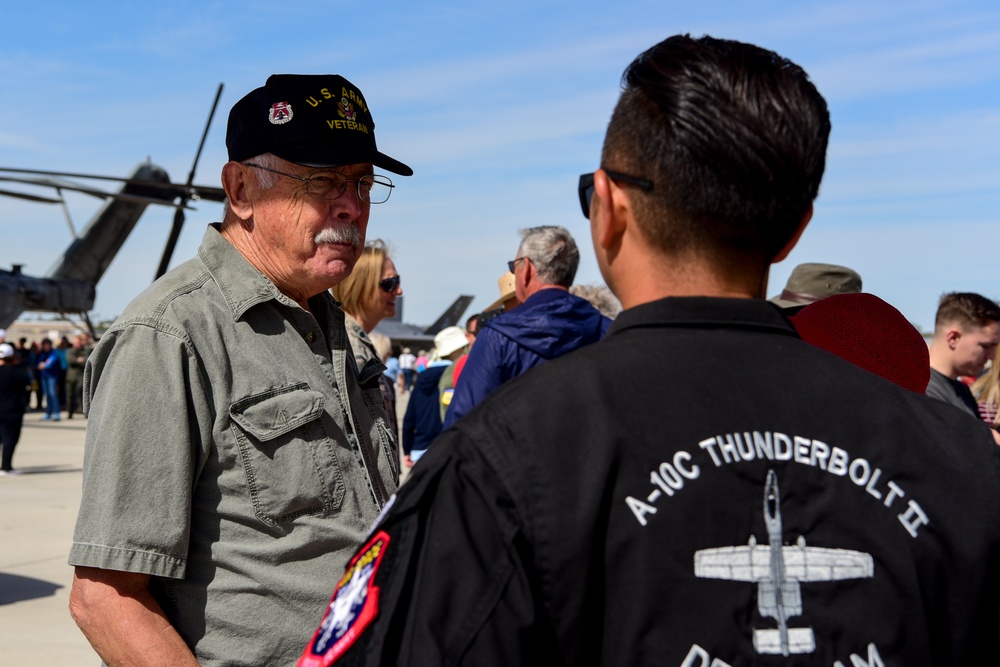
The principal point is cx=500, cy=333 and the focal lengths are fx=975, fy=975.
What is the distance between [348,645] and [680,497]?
390mm

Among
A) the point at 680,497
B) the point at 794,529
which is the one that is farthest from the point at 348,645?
the point at 794,529

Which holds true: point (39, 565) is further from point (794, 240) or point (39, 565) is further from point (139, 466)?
point (794, 240)

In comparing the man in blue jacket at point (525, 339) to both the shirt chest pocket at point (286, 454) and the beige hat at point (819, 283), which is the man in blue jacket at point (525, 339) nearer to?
the beige hat at point (819, 283)

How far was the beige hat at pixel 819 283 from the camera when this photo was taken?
12.6ft

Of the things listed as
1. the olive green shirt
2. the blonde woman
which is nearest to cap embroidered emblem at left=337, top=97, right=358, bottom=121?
the olive green shirt

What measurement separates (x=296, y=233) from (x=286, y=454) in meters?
0.53

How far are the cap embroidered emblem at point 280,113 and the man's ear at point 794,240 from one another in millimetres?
1264

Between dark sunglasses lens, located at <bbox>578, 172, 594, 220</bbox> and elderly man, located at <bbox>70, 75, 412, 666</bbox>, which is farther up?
dark sunglasses lens, located at <bbox>578, 172, 594, 220</bbox>

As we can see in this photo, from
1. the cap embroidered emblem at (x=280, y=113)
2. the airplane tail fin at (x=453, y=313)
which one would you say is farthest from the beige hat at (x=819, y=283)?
the airplane tail fin at (x=453, y=313)

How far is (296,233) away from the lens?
219cm

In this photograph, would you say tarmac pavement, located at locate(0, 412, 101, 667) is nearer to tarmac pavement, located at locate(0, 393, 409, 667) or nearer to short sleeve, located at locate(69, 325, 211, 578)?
tarmac pavement, located at locate(0, 393, 409, 667)

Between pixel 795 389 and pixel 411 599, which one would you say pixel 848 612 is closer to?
pixel 795 389

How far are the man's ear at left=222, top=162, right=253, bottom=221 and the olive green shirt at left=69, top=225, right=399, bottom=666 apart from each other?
6.2 inches

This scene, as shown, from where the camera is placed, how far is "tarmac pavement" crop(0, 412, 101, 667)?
5254mm
